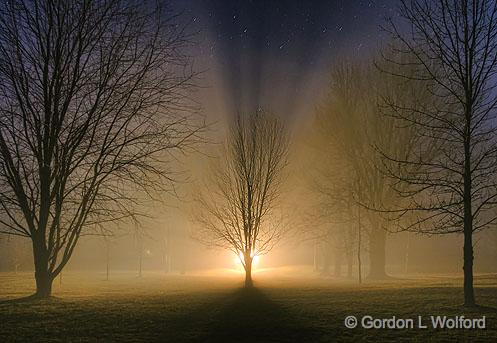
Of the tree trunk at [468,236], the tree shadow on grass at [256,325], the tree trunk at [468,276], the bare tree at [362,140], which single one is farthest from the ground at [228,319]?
the bare tree at [362,140]

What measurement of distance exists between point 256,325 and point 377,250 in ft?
77.3

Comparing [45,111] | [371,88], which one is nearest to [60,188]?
[45,111]

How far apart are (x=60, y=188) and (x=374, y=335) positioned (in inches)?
484

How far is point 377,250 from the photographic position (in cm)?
3247

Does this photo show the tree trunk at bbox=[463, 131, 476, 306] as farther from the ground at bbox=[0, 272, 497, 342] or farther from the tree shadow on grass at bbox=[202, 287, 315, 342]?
the tree shadow on grass at bbox=[202, 287, 315, 342]

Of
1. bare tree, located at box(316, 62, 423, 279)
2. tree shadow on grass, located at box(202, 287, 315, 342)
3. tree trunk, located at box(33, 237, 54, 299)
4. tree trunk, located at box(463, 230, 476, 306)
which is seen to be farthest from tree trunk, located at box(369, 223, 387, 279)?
tree trunk, located at box(33, 237, 54, 299)

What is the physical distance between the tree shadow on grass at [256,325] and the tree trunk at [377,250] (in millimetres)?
A: 19053

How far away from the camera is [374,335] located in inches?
381

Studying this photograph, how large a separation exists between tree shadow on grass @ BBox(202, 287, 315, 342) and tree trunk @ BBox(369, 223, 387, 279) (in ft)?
62.5

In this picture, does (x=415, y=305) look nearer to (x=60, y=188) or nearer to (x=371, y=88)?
(x=60, y=188)

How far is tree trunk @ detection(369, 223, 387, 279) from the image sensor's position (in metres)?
31.9

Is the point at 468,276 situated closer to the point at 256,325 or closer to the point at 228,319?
the point at 256,325

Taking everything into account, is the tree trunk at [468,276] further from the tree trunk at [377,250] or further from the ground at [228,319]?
the tree trunk at [377,250]

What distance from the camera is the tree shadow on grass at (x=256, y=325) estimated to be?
30.9 ft
